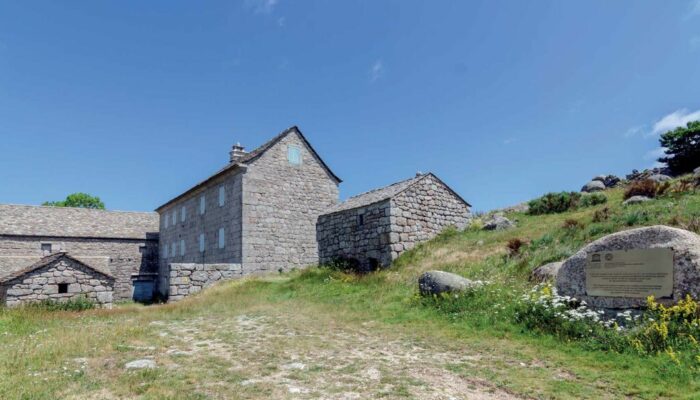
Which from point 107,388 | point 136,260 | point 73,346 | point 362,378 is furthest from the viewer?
point 136,260

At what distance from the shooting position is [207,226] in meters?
27.2

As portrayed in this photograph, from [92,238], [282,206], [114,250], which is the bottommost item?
[114,250]

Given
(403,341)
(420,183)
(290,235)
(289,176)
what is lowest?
(403,341)

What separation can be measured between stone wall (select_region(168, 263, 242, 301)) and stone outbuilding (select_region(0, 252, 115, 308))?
8.09 feet

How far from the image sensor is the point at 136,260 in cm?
3491

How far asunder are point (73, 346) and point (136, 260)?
99.6ft

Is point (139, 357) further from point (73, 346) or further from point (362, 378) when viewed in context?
point (362, 378)

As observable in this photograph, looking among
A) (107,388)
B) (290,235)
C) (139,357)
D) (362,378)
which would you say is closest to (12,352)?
(139,357)

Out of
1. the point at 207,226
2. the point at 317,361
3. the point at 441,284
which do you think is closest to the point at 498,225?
the point at 441,284

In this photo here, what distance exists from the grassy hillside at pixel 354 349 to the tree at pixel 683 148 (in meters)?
18.1

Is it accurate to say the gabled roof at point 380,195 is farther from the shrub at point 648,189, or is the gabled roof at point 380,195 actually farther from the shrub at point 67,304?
the shrub at point 67,304

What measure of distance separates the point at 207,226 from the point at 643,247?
2437 cm

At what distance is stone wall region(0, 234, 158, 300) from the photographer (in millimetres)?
30844

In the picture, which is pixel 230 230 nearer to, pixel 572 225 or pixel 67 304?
pixel 67 304
